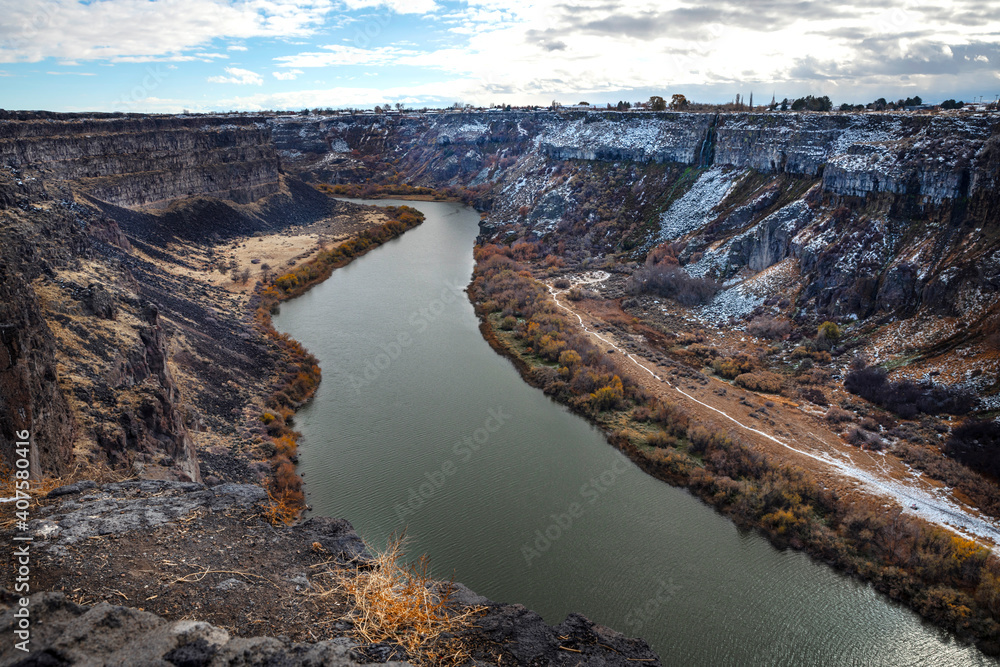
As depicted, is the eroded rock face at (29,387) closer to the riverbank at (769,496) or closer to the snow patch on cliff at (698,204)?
the riverbank at (769,496)

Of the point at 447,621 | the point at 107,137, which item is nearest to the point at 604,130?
the point at 107,137

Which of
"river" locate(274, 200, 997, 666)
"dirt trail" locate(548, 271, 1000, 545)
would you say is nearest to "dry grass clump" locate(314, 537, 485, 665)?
"river" locate(274, 200, 997, 666)

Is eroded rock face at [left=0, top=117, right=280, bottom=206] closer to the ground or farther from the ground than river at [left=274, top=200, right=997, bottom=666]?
farther from the ground

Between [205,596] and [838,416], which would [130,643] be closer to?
[205,596]

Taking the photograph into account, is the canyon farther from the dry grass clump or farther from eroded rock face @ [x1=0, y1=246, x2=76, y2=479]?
the dry grass clump

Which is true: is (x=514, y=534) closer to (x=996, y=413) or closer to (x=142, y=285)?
(x=996, y=413)

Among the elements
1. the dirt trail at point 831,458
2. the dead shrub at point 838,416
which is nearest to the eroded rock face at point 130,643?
the dirt trail at point 831,458
